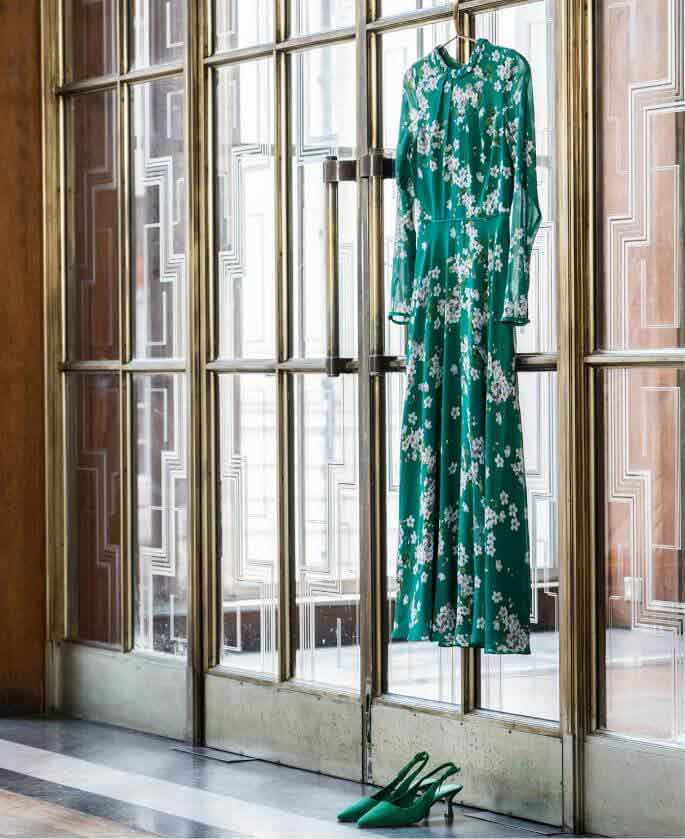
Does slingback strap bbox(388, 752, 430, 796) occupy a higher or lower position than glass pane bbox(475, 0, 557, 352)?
lower

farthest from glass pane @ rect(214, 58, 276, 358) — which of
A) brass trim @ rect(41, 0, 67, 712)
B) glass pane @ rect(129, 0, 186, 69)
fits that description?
brass trim @ rect(41, 0, 67, 712)

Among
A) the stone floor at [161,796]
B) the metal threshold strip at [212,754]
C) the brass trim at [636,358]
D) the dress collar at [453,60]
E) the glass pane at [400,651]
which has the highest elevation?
the dress collar at [453,60]

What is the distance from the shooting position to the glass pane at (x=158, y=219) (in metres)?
4.93

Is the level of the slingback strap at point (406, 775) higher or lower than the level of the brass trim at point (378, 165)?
lower

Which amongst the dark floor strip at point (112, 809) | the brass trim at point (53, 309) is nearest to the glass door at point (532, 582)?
the dark floor strip at point (112, 809)

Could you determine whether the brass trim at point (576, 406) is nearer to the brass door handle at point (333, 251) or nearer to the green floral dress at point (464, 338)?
the green floral dress at point (464, 338)

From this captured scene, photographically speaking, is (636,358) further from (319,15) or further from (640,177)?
(319,15)

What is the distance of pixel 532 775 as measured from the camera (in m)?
3.83

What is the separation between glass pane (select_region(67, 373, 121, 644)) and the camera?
5227mm

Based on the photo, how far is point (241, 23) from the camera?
471 centimetres

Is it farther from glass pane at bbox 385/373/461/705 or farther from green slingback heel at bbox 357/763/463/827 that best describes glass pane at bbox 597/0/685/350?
green slingback heel at bbox 357/763/463/827

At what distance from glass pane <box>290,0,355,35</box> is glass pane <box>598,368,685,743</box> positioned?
136cm

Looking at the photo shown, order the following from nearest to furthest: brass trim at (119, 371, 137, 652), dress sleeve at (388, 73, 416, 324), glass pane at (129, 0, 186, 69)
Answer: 1. dress sleeve at (388, 73, 416, 324)
2. glass pane at (129, 0, 186, 69)
3. brass trim at (119, 371, 137, 652)

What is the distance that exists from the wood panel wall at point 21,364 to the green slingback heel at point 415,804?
6.45ft
